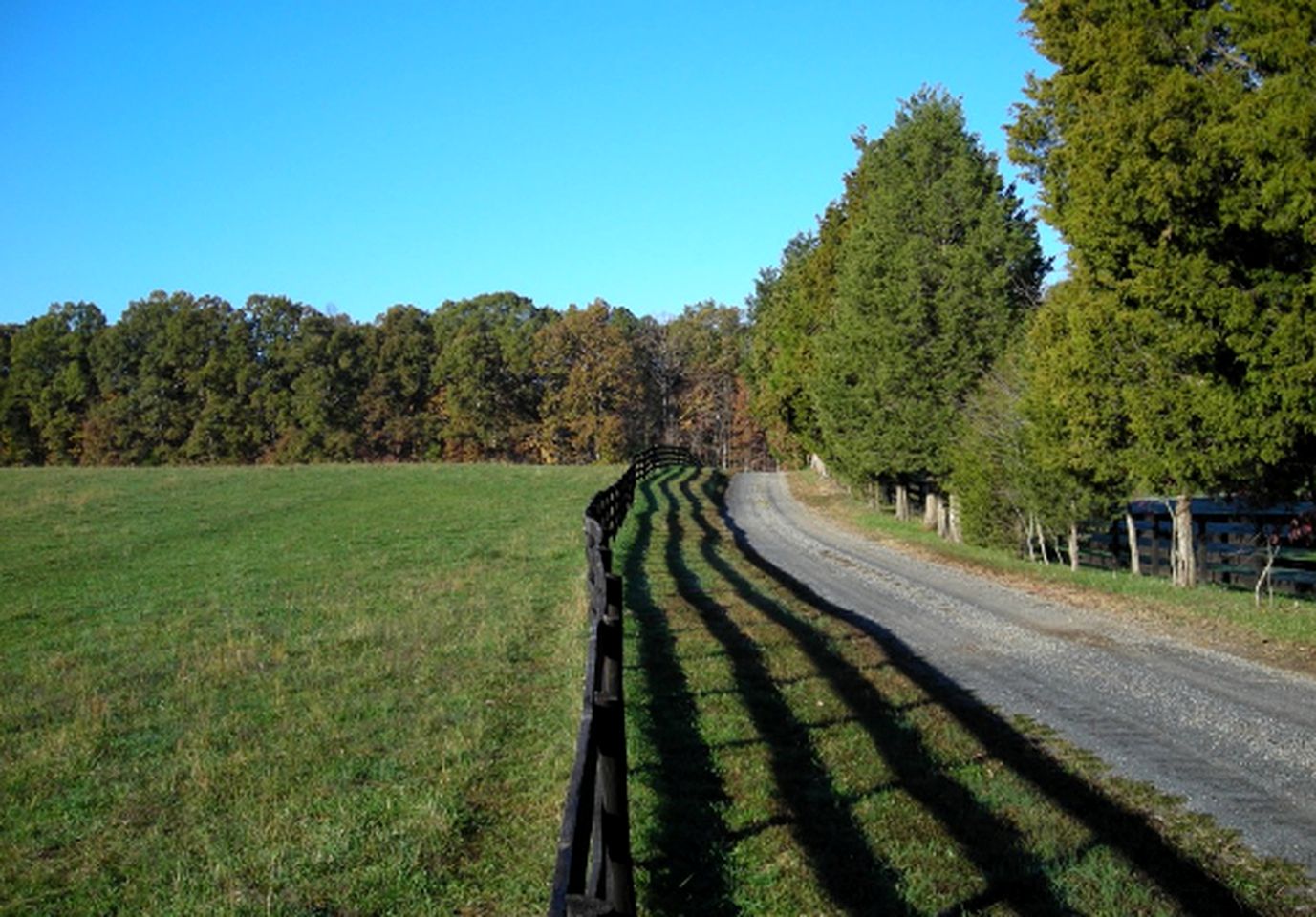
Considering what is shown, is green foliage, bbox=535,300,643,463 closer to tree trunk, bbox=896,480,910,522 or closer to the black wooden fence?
tree trunk, bbox=896,480,910,522

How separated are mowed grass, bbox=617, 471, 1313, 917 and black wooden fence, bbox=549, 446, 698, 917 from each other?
735mm

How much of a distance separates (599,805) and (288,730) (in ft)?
14.1

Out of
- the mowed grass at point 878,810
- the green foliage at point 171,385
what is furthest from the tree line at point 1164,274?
the green foliage at point 171,385

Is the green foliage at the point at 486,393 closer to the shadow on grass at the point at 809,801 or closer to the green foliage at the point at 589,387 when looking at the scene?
the green foliage at the point at 589,387

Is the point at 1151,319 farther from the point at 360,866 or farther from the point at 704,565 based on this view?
the point at 360,866

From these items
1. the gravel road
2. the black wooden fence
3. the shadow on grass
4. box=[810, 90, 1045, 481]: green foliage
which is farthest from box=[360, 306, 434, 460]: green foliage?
the black wooden fence

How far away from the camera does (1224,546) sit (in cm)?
1853

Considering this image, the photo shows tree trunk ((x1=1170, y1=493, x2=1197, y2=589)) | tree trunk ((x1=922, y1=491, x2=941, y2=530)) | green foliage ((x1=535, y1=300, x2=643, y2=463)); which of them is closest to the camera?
tree trunk ((x1=1170, y1=493, x2=1197, y2=589))

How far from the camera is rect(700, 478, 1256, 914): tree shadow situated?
505 cm

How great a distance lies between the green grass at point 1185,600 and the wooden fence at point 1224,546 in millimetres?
971

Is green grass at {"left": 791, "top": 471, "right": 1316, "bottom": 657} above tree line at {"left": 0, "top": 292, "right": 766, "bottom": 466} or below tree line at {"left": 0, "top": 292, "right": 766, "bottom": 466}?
below

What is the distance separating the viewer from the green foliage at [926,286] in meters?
25.0

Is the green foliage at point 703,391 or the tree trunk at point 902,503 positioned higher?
the green foliage at point 703,391

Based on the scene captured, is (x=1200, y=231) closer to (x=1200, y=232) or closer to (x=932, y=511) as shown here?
(x=1200, y=232)
